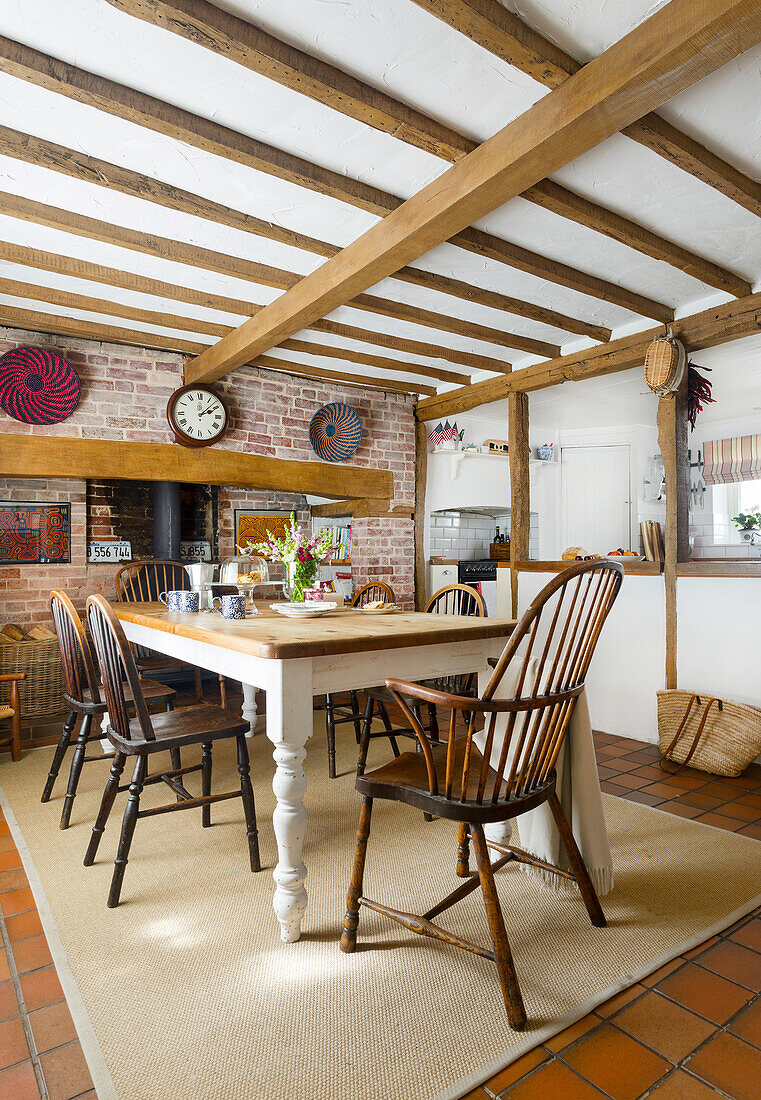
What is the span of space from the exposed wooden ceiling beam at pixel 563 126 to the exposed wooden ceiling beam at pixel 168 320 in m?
1.15

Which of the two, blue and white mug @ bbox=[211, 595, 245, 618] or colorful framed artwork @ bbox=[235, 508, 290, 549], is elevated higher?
colorful framed artwork @ bbox=[235, 508, 290, 549]

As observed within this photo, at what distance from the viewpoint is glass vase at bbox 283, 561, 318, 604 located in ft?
8.46

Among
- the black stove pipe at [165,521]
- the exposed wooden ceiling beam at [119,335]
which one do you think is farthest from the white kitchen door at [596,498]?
the black stove pipe at [165,521]

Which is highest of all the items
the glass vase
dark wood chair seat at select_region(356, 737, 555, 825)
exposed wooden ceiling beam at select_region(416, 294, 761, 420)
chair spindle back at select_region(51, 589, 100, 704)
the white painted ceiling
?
the white painted ceiling

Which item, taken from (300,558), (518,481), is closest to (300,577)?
(300,558)

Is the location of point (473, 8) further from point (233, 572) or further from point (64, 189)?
point (233, 572)

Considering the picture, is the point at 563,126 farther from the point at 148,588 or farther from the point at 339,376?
the point at 148,588

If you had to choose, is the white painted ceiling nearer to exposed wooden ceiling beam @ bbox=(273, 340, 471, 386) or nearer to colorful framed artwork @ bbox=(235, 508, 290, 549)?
exposed wooden ceiling beam @ bbox=(273, 340, 471, 386)

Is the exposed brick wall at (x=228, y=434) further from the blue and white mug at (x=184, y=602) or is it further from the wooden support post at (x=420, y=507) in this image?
the blue and white mug at (x=184, y=602)

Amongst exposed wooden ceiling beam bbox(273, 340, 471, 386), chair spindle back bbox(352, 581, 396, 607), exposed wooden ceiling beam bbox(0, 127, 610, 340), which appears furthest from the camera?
exposed wooden ceiling beam bbox(273, 340, 471, 386)

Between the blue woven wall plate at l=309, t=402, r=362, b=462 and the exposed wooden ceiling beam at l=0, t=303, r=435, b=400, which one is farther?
the blue woven wall plate at l=309, t=402, r=362, b=462

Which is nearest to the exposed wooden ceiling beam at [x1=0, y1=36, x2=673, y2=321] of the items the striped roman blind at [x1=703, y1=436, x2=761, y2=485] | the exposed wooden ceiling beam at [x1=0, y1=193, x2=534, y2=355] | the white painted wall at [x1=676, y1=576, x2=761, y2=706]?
the exposed wooden ceiling beam at [x1=0, y1=193, x2=534, y2=355]

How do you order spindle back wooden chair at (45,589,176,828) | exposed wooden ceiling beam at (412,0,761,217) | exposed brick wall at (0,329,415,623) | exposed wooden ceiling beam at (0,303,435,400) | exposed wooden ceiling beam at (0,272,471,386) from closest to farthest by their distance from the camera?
exposed wooden ceiling beam at (412,0,761,217) < spindle back wooden chair at (45,589,176,828) < exposed wooden ceiling beam at (0,272,471,386) < exposed wooden ceiling beam at (0,303,435,400) < exposed brick wall at (0,329,415,623)

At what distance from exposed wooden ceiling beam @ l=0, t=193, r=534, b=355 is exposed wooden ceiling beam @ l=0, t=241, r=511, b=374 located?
35cm
